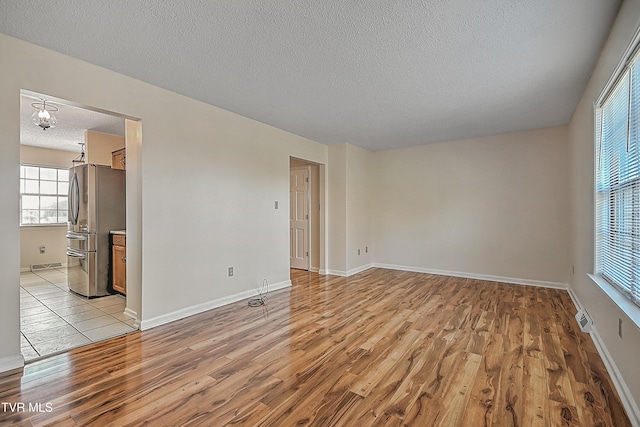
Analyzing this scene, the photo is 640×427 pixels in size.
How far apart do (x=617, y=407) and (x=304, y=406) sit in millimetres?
1843

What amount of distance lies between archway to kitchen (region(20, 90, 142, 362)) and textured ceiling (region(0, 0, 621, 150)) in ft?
2.43

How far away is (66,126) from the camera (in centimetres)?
461

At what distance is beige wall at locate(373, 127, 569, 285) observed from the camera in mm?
4555

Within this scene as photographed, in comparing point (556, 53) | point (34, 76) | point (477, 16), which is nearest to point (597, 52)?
point (556, 53)

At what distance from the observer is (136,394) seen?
1.88 m

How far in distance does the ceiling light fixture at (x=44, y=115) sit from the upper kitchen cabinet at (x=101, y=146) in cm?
89

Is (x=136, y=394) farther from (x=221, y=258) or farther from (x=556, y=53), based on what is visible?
(x=556, y=53)

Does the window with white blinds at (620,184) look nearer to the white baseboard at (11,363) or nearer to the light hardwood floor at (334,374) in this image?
the light hardwood floor at (334,374)

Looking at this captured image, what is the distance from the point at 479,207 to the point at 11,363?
19.5 ft

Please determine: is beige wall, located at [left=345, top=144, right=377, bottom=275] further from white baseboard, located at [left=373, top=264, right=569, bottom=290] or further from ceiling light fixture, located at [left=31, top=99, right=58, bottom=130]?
ceiling light fixture, located at [left=31, top=99, right=58, bottom=130]

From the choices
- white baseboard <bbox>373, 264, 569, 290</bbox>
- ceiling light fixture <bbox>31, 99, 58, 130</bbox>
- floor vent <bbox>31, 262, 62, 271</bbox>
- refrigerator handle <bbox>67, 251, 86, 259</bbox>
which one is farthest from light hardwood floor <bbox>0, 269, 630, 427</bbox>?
floor vent <bbox>31, 262, 62, 271</bbox>

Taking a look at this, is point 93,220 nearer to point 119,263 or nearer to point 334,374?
point 119,263

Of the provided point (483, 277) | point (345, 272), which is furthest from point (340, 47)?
point (483, 277)

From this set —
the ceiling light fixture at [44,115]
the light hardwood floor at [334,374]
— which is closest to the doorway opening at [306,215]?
the light hardwood floor at [334,374]
